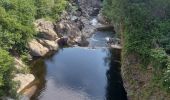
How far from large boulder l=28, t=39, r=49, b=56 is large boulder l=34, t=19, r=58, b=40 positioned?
3863mm

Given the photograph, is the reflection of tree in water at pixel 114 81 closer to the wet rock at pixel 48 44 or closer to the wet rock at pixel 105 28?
the wet rock at pixel 48 44

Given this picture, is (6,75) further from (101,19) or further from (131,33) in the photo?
(101,19)

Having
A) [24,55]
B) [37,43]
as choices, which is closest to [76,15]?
[37,43]

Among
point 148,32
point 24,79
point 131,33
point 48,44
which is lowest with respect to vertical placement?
point 24,79

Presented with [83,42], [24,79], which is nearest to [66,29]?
[83,42]

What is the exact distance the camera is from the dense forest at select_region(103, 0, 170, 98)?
42688mm

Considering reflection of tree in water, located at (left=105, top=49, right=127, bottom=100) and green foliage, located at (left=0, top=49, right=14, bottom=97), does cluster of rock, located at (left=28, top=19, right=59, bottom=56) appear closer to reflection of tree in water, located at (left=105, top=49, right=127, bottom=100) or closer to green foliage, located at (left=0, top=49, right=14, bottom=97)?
reflection of tree in water, located at (left=105, top=49, right=127, bottom=100)

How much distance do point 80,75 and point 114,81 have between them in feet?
18.3

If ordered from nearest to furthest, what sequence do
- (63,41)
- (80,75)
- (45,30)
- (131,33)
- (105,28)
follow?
(131,33) < (80,75) < (45,30) < (63,41) < (105,28)

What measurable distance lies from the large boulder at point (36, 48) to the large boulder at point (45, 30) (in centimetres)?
386

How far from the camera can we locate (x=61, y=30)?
81.8m

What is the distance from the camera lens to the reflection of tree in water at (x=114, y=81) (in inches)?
2092

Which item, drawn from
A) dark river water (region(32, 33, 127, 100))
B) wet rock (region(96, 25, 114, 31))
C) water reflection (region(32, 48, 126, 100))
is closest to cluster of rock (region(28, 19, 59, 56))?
dark river water (region(32, 33, 127, 100))

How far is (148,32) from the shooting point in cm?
5112
